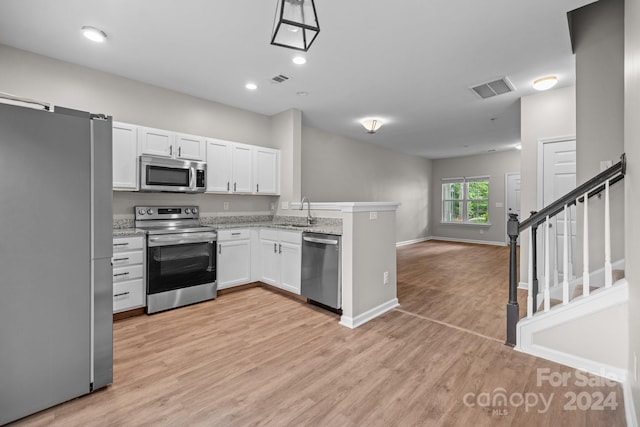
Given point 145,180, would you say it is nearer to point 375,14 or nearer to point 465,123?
point 375,14

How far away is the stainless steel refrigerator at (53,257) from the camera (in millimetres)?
1572

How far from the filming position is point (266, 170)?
4.62 metres

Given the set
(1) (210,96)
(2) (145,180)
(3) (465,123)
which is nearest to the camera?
(2) (145,180)

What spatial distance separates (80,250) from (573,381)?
3.35 m

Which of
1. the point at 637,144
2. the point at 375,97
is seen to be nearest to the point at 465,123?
the point at 375,97

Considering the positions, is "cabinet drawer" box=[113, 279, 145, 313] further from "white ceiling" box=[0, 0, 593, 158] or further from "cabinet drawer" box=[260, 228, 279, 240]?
"white ceiling" box=[0, 0, 593, 158]

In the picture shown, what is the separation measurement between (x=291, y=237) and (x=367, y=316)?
132cm

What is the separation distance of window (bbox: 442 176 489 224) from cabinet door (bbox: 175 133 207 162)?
26.6 feet

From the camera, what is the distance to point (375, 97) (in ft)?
13.9

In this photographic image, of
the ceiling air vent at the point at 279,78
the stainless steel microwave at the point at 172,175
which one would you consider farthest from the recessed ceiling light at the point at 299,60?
the stainless steel microwave at the point at 172,175

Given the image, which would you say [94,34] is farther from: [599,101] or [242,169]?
[599,101]

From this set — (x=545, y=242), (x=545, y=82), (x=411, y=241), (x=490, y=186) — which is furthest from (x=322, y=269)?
(x=490, y=186)

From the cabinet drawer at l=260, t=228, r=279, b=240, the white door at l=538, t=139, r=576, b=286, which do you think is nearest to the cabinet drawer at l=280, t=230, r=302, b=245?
the cabinet drawer at l=260, t=228, r=279, b=240

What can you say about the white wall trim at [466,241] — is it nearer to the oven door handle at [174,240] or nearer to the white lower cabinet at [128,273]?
the oven door handle at [174,240]
